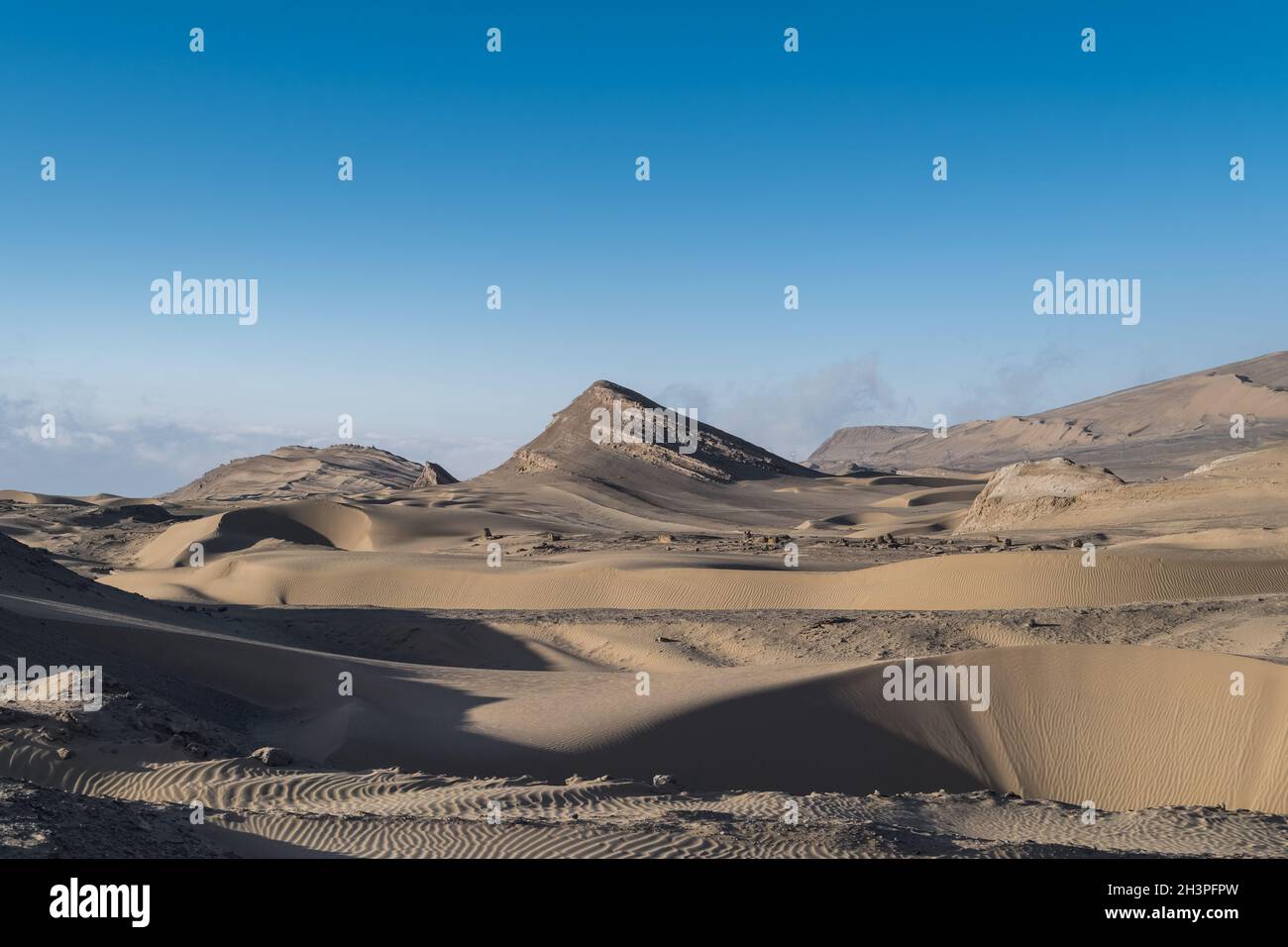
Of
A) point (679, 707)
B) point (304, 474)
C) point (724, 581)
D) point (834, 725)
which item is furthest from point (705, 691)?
point (304, 474)

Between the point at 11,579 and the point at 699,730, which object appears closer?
the point at 699,730

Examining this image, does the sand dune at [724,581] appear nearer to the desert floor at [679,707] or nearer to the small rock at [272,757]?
the desert floor at [679,707]

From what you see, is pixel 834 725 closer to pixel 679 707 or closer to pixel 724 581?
pixel 679 707

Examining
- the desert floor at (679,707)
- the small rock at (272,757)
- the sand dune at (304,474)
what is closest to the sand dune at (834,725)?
the desert floor at (679,707)

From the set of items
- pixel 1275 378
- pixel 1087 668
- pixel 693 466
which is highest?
pixel 1275 378

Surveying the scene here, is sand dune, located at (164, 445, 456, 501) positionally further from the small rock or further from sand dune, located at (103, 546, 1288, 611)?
the small rock

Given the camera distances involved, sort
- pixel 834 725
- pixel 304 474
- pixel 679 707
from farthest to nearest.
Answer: pixel 304 474 < pixel 834 725 < pixel 679 707

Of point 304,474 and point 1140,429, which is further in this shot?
point 1140,429

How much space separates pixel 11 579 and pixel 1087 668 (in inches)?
689

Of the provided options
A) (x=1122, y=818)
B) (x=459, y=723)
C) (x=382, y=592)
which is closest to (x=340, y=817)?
(x=459, y=723)

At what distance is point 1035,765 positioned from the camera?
12.1 m

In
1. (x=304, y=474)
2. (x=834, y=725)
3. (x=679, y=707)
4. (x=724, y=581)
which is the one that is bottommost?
(x=834, y=725)

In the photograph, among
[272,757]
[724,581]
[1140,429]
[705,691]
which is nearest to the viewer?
[272,757]
